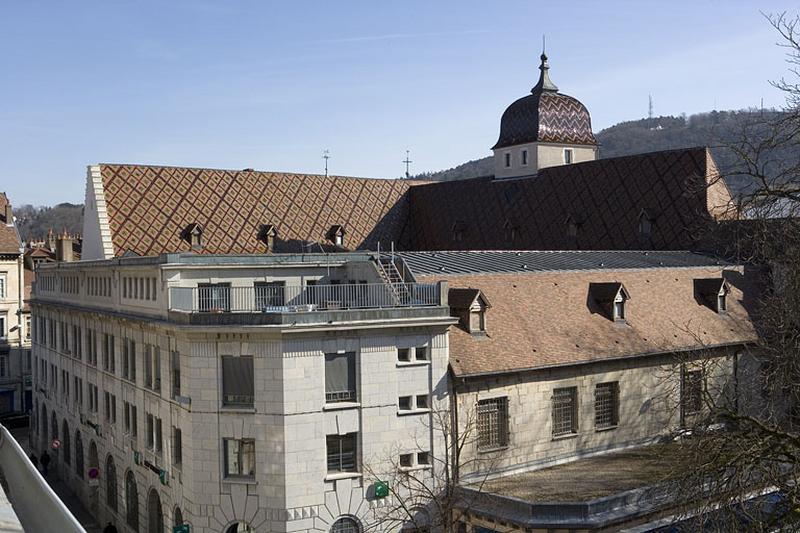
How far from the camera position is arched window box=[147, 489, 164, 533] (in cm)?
3191

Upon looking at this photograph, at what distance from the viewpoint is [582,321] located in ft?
111

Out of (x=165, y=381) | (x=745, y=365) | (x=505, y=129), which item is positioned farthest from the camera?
(x=505, y=129)

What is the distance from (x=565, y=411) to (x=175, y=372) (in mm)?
13586

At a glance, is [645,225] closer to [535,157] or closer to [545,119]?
[535,157]

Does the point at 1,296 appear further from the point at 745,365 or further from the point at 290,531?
the point at 745,365

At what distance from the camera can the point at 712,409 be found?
1608 cm

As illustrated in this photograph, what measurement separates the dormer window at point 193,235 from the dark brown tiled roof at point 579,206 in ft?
47.5

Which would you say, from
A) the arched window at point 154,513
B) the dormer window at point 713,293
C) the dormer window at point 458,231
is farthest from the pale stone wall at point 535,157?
the arched window at point 154,513

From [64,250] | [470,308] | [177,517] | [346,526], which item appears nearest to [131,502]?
[177,517]

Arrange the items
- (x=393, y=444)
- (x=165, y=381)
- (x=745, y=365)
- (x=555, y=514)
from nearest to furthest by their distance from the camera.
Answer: (x=555, y=514), (x=393, y=444), (x=165, y=381), (x=745, y=365)

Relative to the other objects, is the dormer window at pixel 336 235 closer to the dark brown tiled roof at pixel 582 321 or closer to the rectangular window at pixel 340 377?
the dark brown tiled roof at pixel 582 321

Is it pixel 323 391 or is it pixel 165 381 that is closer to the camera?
pixel 323 391

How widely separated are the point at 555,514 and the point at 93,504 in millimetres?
24451

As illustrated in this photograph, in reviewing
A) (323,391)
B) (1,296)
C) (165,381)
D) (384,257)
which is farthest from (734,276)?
(1,296)
